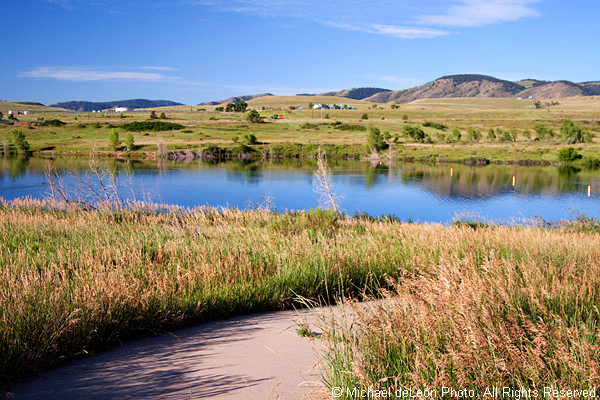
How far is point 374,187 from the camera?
44906 millimetres

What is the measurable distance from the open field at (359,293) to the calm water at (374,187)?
751 inches

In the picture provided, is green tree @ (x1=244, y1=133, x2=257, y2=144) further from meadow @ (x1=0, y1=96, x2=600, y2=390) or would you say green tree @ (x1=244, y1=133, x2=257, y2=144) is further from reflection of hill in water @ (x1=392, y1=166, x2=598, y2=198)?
meadow @ (x1=0, y1=96, x2=600, y2=390)

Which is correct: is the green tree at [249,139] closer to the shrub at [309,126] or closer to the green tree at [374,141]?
the green tree at [374,141]

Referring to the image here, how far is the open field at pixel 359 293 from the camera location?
10.2 ft

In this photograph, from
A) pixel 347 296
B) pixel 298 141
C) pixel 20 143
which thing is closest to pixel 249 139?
pixel 298 141

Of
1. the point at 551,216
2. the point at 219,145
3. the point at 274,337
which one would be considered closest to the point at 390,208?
the point at 551,216

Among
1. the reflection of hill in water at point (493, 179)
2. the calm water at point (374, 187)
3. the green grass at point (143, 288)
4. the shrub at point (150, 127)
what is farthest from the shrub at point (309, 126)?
the green grass at point (143, 288)

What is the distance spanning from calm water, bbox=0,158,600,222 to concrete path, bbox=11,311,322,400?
21166 mm

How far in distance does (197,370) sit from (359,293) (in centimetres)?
246

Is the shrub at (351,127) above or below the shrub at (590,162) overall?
above

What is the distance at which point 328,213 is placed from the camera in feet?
42.3

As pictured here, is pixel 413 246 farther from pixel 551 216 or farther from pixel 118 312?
pixel 551 216

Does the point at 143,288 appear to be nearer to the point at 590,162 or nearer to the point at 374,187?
the point at 374,187

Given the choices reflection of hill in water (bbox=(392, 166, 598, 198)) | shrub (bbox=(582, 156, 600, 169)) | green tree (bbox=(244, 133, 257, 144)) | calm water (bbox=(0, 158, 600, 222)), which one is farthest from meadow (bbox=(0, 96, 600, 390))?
green tree (bbox=(244, 133, 257, 144))
